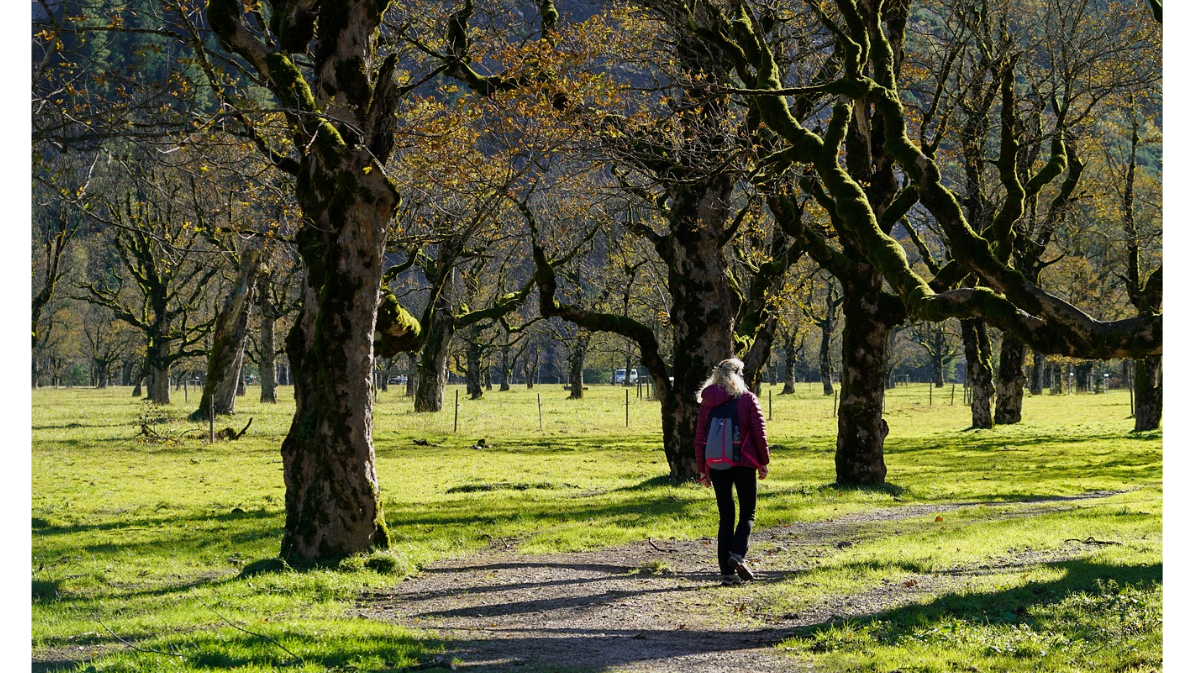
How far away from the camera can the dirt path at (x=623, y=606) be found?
7.59 m

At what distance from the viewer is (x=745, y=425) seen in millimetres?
10312

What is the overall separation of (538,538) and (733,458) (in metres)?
4.51

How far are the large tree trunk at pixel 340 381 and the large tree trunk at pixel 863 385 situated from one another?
9.62m

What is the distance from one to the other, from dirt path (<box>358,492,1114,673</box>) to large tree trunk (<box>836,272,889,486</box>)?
15.7ft

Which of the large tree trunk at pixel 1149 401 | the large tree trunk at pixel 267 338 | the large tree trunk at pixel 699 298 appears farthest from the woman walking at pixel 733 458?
the large tree trunk at pixel 267 338

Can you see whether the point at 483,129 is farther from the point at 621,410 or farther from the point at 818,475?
the point at 621,410

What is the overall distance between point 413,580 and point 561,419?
33934mm

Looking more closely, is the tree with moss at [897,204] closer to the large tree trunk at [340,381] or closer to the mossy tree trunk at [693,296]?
the mossy tree trunk at [693,296]

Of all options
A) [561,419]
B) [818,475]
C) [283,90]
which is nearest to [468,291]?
[561,419]

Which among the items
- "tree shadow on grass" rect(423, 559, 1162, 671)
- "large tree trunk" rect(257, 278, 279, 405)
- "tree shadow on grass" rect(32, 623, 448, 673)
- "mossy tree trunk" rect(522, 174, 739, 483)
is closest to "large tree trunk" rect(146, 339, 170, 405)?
"large tree trunk" rect(257, 278, 279, 405)

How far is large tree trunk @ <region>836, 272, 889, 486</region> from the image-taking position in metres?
18.0

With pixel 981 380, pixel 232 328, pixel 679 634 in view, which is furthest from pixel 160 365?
pixel 679 634

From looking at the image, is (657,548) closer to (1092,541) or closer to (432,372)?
(1092,541)

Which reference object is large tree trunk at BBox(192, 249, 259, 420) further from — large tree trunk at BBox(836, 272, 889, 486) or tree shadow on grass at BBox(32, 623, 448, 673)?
tree shadow on grass at BBox(32, 623, 448, 673)
